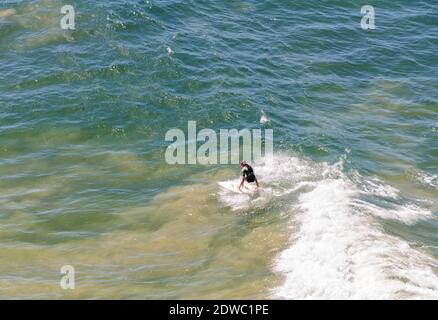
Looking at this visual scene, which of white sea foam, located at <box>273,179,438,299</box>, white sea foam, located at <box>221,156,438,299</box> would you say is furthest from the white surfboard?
white sea foam, located at <box>273,179,438,299</box>

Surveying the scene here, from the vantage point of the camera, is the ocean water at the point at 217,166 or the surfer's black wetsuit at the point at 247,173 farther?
the surfer's black wetsuit at the point at 247,173

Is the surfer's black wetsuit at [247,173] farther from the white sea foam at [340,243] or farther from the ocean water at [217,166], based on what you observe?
the ocean water at [217,166]

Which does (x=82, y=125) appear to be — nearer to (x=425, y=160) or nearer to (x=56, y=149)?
(x=56, y=149)

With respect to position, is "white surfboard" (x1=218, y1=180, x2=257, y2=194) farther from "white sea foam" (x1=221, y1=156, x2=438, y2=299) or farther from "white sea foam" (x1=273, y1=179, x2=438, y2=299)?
"white sea foam" (x1=273, y1=179, x2=438, y2=299)

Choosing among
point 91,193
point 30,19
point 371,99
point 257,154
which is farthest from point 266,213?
point 30,19

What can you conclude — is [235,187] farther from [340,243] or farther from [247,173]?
[340,243]

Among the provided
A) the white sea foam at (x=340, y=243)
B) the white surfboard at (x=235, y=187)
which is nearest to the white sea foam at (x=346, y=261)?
the white sea foam at (x=340, y=243)
